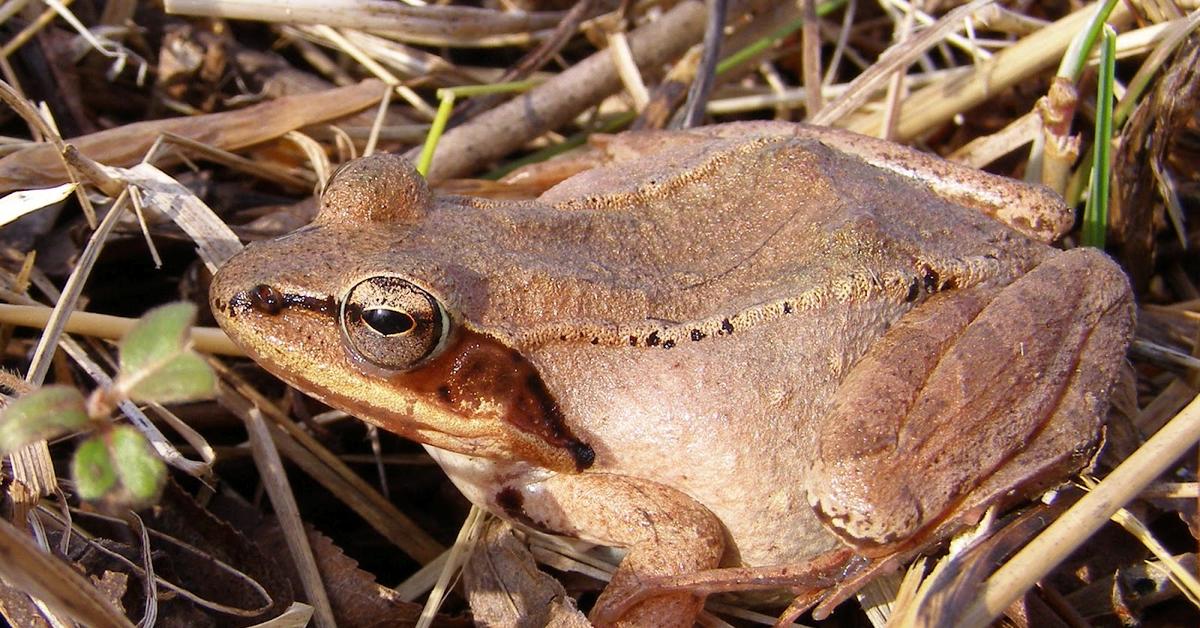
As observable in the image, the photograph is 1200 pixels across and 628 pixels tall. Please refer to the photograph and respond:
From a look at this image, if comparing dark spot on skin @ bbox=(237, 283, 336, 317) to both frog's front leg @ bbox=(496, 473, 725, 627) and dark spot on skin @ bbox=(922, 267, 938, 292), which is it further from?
dark spot on skin @ bbox=(922, 267, 938, 292)

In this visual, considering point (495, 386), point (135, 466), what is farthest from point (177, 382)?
point (495, 386)

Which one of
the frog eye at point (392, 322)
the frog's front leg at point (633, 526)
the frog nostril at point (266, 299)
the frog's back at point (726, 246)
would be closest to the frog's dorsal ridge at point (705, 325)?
the frog's back at point (726, 246)

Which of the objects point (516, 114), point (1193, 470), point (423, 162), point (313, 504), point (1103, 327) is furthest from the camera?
point (516, 114)

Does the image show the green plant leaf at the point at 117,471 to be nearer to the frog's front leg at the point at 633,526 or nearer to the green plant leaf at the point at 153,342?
the green plant leaf at the point at 153,342

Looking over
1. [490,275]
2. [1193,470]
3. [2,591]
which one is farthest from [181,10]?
[1193,470]

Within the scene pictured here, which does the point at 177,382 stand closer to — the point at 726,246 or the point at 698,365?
the point at 698,365

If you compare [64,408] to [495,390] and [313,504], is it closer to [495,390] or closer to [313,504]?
[495,390]

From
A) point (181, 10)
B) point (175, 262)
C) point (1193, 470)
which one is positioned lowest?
point (1193, 470)
